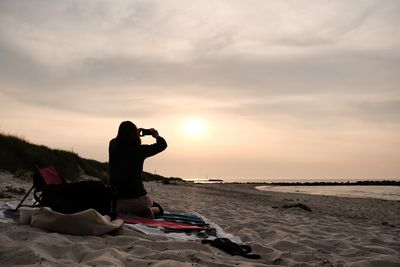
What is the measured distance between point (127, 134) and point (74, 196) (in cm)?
121

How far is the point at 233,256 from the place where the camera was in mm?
4301

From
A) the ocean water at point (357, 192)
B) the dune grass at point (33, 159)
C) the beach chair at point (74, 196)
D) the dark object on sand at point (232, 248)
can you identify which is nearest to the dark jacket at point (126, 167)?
the beach chair at point (74, 196)

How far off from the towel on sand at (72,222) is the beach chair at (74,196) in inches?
12.4

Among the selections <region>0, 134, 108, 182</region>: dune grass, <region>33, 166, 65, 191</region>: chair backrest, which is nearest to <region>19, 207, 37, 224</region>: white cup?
<region>33, 166, 65, 191</region>: chair backrest

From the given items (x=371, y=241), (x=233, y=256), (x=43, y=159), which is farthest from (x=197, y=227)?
(x=43, y=159)

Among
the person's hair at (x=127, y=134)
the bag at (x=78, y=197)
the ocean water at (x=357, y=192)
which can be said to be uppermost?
the person's hair at (x=127, y=134)

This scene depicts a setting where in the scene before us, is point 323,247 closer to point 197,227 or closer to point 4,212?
point 197,227

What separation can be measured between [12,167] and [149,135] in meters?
9.32

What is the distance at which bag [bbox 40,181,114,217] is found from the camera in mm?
5062

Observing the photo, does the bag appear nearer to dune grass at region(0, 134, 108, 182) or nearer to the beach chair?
the beach chair

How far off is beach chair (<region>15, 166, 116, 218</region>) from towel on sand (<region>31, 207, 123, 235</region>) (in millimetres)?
316

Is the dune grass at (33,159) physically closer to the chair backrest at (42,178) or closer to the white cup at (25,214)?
→ the chair backrest at (42,178)

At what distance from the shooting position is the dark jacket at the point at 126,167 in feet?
19.5

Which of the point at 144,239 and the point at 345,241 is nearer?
the point at 144,239
